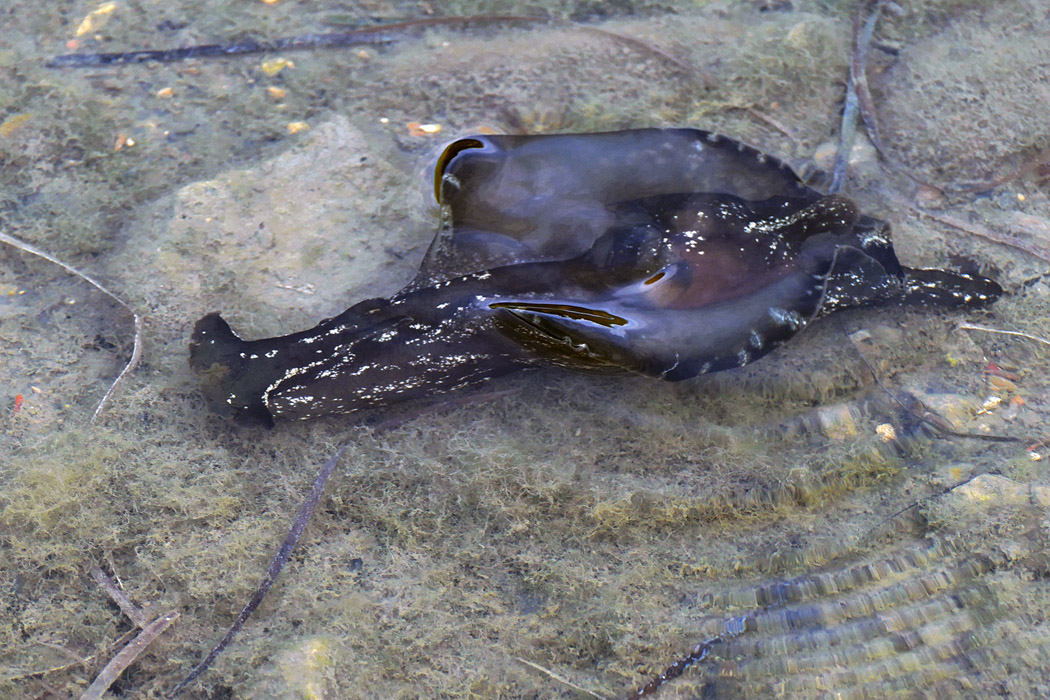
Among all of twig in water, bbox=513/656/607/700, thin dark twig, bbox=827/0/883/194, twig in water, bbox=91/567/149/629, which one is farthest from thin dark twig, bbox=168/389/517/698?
thin dark twig, bbox=827/0/883/194

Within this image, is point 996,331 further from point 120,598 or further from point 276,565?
point 120,598

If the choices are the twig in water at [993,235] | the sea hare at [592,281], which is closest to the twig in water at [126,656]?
the sea hare at [592,281]

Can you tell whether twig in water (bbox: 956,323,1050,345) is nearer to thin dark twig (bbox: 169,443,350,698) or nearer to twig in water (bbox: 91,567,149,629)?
Answer: thin dark twig (bbox: 169,443,350,698)

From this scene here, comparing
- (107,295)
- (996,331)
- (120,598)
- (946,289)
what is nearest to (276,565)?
(120,598)

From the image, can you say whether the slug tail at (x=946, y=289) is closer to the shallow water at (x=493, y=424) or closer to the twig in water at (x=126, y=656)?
the shallow water at (x=493, y=424)

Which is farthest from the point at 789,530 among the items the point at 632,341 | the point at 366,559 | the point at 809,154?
the point at 809,154

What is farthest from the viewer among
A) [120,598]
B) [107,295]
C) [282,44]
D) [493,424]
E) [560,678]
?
[282,44]
